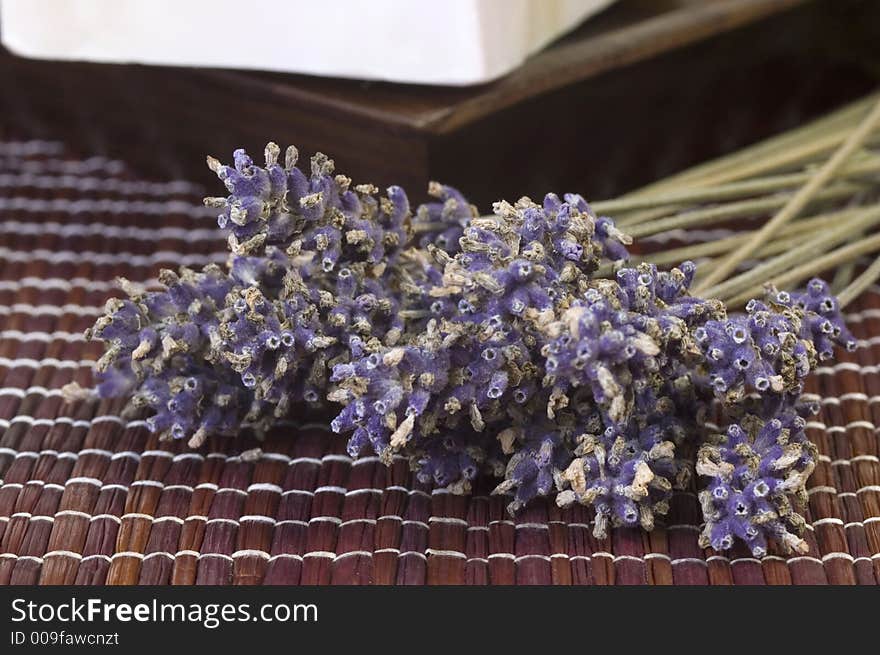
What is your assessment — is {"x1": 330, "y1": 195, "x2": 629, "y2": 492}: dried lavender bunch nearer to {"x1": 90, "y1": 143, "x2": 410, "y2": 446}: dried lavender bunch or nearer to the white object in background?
→ {"x1": 90, "y1": 143, "x2": 410, "y2": 446}: dried lavender bunch

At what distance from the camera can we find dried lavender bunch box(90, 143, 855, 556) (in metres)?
0.55

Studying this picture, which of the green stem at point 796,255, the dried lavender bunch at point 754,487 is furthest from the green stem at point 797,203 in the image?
the dried lavender bunch at point 754,487

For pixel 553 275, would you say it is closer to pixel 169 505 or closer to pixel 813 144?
pixel 169 505

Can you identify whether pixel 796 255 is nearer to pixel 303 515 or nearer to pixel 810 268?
pixel 810 268

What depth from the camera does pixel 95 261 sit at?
0.88 meters

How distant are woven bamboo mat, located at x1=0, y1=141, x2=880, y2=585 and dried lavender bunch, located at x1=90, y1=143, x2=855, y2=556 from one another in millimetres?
22

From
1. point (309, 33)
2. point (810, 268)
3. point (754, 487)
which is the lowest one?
point (754, 487)

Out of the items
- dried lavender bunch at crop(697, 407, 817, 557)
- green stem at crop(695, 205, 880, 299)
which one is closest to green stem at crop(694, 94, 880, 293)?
green stem at crop(695, 205, 880, 299)

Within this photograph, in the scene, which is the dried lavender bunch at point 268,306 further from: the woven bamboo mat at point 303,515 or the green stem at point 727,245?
the green stem at point 727,245

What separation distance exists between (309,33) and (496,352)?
0.32 metres

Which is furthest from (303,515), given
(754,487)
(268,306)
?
(754,487)

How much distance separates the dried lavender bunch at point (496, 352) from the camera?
1.80 feet

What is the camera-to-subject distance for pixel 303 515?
62 cm

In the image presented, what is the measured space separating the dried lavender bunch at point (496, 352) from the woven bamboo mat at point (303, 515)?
0.07 feet
